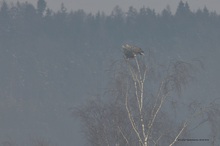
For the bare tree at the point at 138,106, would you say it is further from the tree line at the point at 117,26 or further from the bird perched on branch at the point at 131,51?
the tree line at the point at 117,26

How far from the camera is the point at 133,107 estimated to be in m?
26.4

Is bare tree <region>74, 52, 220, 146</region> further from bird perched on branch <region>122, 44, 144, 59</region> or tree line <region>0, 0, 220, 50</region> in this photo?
tree line <region>0, 0, 220, 50</region>

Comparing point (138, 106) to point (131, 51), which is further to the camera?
point (138, 106)

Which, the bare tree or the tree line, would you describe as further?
the tree line

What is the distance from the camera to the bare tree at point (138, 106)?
66.2ft

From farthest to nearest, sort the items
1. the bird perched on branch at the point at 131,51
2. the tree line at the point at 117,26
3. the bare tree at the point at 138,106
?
1. the tree line at the point at 117,26
2. the bare tree at the point at 138,106
3. the bird perched on branch at the point at 131,51

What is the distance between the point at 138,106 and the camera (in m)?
24.7

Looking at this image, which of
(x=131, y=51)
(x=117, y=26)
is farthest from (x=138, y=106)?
(x=117, y=26)

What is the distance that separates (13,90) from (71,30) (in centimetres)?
3050

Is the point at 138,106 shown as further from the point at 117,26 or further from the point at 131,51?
the point at 117,26

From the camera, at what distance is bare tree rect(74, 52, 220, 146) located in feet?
66.2

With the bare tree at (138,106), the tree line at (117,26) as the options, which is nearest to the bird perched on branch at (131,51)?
the bare tree at (138,106)

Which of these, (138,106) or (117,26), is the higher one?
(117,26)

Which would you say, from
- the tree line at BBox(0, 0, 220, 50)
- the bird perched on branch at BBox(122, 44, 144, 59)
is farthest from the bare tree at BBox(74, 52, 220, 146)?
the tree line at BBox(0, 0, 220, 50)
